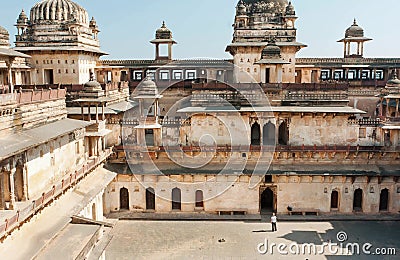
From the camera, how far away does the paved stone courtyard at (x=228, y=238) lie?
18.2 meters

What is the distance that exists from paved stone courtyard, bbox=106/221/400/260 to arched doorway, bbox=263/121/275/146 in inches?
227

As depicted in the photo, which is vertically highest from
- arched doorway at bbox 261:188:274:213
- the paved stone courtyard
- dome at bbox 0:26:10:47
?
dome at bbox 0:26:10:47

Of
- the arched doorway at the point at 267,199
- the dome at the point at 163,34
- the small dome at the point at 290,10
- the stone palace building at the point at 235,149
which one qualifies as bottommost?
the arched doorway at the point at 267,199

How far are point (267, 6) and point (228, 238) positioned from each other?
66.9 ft

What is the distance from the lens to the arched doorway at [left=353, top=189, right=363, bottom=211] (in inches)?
923

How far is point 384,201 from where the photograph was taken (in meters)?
23.6

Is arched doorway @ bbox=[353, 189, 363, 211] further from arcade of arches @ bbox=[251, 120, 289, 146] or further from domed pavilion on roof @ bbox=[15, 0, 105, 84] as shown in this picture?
domed pavilion on roof @ bbox=[15, 0, 105, 84]

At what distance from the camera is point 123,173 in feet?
76.5

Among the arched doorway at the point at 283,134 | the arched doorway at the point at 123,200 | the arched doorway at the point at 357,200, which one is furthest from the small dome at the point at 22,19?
the arched doorway at the point at 357,200

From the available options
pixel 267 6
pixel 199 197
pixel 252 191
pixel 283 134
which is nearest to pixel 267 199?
pixel 252 191

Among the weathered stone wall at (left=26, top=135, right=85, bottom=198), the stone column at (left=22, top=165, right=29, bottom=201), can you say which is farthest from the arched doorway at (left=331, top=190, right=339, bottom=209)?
the stone column at (left=22, top=165, right=29, bottom=201)

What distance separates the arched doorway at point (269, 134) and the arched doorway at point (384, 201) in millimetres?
6878

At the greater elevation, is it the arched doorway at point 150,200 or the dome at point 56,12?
the dome at point 56,12

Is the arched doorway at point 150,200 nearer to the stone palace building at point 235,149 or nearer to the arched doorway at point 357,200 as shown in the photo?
the stone palace building at point 235,149
